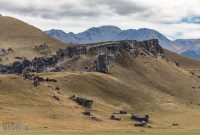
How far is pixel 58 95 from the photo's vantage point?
192000 millimetres

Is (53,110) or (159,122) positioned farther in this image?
(159,122)

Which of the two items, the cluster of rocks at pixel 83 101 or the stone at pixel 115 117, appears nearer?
the stone at pixel 115 117

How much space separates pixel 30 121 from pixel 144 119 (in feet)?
193

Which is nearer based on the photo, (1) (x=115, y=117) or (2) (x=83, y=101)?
(1) (x=115, y=117)

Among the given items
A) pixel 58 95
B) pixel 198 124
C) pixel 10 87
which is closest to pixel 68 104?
pixel 58 95

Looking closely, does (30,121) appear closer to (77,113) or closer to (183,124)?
(77,113)

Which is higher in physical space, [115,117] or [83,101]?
[83,101]

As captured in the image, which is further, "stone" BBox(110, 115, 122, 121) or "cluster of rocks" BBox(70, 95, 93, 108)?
"cluster of rocks" BBox(70, 95, 93, 108)

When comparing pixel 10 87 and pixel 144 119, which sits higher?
pixel 10 87

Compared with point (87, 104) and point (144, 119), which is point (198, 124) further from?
point (87, 104)

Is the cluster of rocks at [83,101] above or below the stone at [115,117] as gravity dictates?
above

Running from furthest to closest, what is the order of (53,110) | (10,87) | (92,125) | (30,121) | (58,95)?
(58,95) < (10,87) < (53,110) < (92,125) < (30,121)

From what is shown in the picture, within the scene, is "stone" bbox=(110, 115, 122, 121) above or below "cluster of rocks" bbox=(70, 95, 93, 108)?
below

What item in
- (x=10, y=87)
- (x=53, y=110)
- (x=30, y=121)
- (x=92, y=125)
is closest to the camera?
(x=30, y=121)
